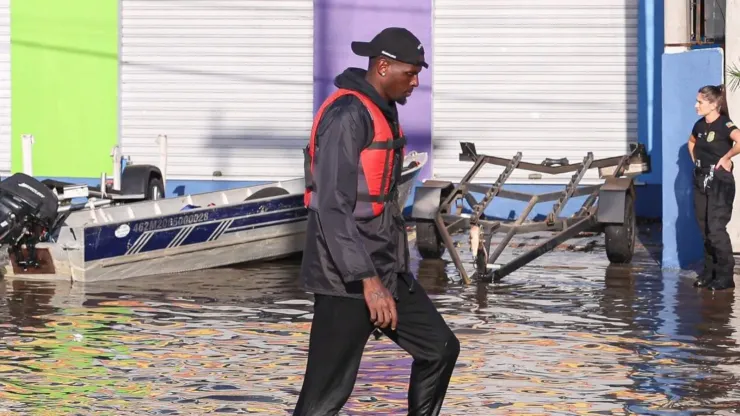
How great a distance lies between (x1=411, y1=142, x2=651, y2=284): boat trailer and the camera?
1416 centimetres

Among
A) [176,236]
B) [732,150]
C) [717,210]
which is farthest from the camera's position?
[176,236]

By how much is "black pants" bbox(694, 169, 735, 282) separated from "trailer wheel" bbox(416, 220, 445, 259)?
3467mm

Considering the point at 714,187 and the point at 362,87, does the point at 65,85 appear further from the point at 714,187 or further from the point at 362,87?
the point at 362,87

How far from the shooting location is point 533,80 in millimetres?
21531

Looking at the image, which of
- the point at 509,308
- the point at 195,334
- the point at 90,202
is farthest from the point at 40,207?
the point at 509,308

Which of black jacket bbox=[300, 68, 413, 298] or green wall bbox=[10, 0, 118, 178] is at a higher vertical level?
green wall bbox=[10, 0, 118, 178]

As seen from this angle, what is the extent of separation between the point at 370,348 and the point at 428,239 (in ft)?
19.9

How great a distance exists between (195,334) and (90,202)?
15.4ft

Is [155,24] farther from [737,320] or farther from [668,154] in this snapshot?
[737,320]

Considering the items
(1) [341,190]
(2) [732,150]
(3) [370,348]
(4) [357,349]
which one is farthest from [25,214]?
(1) [341,190]

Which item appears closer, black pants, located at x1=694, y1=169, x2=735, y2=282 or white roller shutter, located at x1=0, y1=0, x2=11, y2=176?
black pants, located at x1=694, y1=169, x2=735, y2=282

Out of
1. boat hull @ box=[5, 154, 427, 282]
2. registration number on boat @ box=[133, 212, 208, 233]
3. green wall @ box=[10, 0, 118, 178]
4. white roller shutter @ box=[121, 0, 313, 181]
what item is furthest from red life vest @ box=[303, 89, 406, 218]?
green wall @ box=[10, 0, 118, 178]

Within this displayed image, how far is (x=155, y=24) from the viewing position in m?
22.3

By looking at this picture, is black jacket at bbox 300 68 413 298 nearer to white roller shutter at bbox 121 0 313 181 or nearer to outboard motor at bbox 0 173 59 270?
outboard motor at bbox 0 173 59 270
